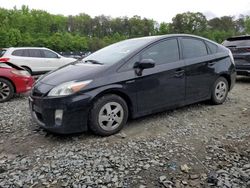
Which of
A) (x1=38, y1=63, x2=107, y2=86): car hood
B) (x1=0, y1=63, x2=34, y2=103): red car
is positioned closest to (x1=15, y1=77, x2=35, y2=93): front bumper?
(x1=0, y1=63, x2=34, y2=103): red car

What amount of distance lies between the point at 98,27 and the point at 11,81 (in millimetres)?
77091

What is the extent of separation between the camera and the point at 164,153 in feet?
14.4

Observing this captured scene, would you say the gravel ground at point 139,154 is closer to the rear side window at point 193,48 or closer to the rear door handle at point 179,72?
the rear door handle at point 179,72

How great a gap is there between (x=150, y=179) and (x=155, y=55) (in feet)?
8.25

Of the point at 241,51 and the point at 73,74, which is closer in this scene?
the point at 73,74

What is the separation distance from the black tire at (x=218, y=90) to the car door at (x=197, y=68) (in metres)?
0.16

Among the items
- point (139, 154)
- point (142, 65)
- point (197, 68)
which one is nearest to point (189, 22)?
point (197, 68)

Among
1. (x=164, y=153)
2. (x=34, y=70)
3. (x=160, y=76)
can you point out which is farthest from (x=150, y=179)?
(x=34, y=70)

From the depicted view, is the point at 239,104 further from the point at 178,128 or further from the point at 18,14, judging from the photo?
the point at 18,14

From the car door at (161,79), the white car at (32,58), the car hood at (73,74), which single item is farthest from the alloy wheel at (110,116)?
the white car at (32,58)

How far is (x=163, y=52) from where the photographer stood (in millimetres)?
5793

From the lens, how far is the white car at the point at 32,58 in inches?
539

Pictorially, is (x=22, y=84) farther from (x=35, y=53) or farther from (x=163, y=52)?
(x=35, y=53)

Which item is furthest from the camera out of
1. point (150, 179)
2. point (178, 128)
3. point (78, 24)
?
point (78, 24)
